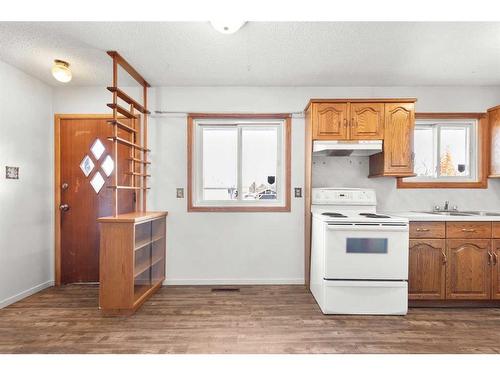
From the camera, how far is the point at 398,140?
305 centimetres

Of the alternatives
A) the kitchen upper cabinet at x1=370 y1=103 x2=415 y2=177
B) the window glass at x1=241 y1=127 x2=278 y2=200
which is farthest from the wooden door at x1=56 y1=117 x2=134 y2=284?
the kitchen upper cabinet at x1=370 y1=103 x2=415 y2=177

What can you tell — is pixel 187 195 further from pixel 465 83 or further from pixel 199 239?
pixel 465 83

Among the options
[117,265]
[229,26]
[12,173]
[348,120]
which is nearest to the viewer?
[229,26]

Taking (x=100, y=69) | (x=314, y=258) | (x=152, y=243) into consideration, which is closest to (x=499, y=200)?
(x=314, y=258)

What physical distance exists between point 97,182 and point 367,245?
9.59 ft

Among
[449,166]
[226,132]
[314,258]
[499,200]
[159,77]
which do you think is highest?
[159,77]

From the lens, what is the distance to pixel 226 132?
3.55m

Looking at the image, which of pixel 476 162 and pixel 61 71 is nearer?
pixel 61 71

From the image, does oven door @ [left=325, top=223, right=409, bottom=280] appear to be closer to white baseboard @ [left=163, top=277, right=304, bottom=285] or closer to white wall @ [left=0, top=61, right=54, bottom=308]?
white baseboard @ [left=163, top=277, right=304, bottom=285]

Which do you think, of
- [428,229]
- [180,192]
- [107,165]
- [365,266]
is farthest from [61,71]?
[428,229]

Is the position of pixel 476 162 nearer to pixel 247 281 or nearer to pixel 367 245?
pixel 367 245

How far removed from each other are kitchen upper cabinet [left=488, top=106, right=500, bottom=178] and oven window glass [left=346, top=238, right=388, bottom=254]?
1718 mm

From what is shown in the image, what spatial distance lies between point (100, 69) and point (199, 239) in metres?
2.03

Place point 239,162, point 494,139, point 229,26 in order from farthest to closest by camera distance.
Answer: point 239,162, point 494,139, point 229,26
